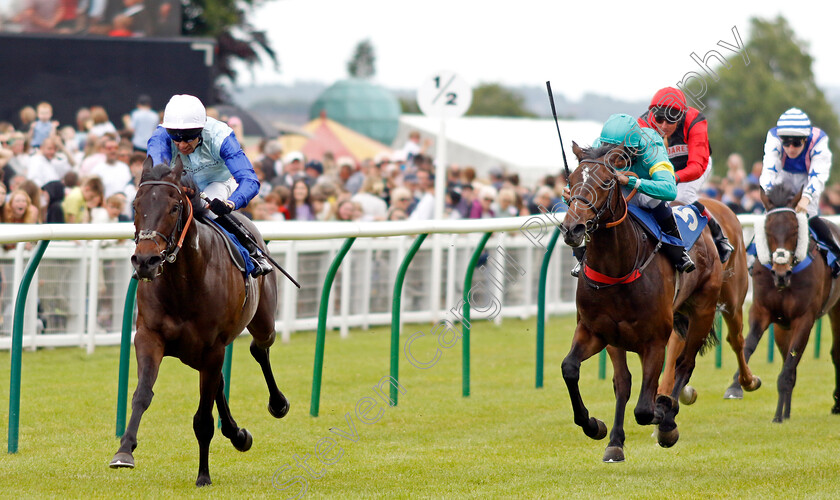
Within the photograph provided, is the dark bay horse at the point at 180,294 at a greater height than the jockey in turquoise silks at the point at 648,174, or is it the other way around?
the jockey in turquoise silks at the point at 648,174

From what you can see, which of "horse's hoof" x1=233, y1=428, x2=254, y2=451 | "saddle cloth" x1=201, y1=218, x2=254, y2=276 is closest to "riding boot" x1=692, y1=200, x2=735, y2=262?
"saddle cloth" x1=201, y1=218, x2=254, y2=276

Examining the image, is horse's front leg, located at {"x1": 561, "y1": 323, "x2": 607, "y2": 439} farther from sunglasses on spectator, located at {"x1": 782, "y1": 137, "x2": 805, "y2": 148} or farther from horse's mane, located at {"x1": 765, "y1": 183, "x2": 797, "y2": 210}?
sunglasses on spectator, located at {"x1": 782, "y1": 137, "x2": 805, "y2": 148}

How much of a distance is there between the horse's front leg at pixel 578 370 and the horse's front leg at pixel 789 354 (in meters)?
2.17

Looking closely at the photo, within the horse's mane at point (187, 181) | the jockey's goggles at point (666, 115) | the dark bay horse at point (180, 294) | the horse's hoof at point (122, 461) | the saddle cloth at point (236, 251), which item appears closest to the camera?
the horse's hoof at point (122, 461)

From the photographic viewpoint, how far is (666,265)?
666 cm

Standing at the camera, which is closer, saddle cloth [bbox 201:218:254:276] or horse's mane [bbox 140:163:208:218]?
horse's mane [bbox 140:163:208:218]

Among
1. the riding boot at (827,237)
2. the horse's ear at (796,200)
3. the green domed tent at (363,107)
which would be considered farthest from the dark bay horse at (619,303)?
the green domed tent at (363,107)

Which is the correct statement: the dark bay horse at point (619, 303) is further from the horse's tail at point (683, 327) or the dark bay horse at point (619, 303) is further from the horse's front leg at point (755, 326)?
the horse's front leg at point (755, 326)

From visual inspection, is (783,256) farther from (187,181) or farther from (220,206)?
(187,181)

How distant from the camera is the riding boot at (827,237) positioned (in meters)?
8.67

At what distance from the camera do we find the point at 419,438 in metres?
7.32

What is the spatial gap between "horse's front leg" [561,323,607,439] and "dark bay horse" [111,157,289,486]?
1673 mm

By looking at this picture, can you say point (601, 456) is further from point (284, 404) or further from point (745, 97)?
point (745, 97)

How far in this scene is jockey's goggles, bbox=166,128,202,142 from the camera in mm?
6043
